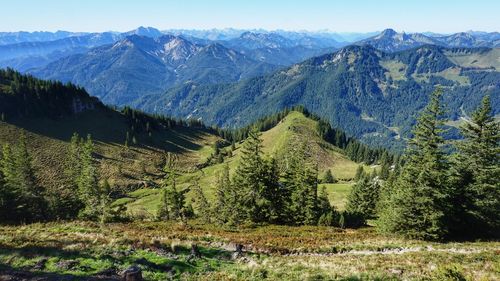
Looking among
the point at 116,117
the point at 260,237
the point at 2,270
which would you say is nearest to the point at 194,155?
the point at 116,117

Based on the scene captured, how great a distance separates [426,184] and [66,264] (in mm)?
28929

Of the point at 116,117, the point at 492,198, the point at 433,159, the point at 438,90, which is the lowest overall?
the point at 492,198

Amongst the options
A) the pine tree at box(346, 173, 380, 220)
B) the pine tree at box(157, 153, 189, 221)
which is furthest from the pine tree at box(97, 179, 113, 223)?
the pine tree at box(346, 173, 380, 220)

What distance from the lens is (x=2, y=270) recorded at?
17422 mm

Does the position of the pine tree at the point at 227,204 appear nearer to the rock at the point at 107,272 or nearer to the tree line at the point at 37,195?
the tree line at the point at 37,195


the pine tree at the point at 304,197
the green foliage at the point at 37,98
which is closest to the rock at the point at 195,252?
the pine tree at the point at 304,197

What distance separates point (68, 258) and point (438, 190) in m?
29.5

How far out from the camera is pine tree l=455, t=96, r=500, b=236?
106ft

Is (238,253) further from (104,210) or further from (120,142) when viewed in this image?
(120,142)

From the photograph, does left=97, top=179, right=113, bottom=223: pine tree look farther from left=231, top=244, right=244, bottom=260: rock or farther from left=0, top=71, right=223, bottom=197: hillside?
left=0, top=71, right=223, bottom=197: hillside

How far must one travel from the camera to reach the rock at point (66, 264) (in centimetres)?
1855

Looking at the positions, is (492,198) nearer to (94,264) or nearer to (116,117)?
(94,264)

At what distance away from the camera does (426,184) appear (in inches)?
1226

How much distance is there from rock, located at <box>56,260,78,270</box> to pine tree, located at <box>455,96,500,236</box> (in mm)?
33066
